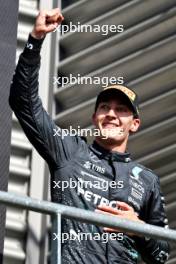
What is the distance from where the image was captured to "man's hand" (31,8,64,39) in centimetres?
450

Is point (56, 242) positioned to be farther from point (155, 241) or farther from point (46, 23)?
point (46, 23)

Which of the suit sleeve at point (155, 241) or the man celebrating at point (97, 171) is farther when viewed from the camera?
the suit sleeve at point (155, 241)

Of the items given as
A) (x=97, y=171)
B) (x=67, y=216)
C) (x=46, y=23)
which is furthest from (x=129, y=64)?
(x=67, y=216)

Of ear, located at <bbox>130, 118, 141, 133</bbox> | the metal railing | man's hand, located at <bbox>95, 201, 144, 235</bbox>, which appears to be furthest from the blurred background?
the metal railing

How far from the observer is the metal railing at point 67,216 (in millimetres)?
3773

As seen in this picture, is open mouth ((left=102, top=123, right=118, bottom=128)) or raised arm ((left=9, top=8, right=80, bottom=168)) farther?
open mouth ((left=102, top=123, right=118, bottom=128))

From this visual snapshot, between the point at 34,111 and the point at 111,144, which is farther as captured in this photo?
the point at 111,144

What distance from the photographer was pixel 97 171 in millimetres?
4684

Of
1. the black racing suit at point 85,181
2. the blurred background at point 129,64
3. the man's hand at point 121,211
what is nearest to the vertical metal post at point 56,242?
the man's hand at point 121,211

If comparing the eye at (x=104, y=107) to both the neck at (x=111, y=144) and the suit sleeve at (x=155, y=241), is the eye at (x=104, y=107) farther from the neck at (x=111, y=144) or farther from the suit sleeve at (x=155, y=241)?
the suit sleeve at (x=155, y=241)

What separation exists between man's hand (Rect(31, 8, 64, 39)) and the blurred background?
1017mm

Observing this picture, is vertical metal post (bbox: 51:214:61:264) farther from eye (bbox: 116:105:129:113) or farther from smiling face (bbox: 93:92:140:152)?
eye (bbox: 116:105:129:113)

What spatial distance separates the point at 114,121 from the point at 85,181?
30 centimetres

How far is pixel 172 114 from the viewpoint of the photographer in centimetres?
573
